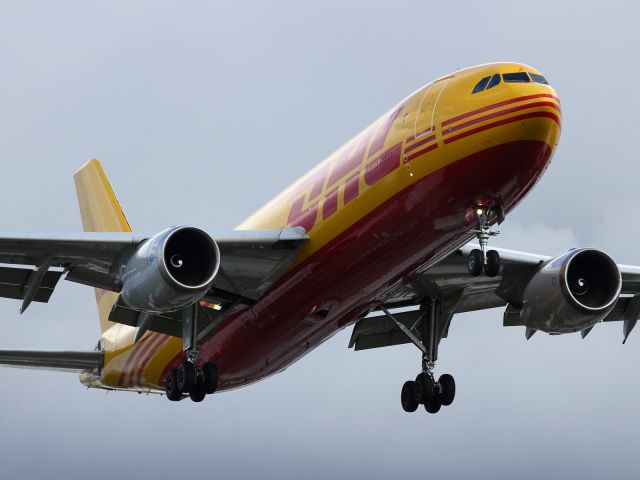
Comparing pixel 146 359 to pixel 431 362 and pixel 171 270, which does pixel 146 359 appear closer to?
pixel 171 270

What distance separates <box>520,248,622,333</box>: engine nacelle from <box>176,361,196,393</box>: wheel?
28.6ft

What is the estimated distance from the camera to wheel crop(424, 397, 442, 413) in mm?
37156

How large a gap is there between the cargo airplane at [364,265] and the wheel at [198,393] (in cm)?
5

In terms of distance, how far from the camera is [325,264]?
31.5 metres

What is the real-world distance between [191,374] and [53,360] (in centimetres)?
682

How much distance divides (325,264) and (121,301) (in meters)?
6.02

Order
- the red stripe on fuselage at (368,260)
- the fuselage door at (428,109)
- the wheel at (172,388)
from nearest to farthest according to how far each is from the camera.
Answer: the red stripe on fuselage at (368,260) → the fuselage door at (428,109) → the wheel at (172,388)

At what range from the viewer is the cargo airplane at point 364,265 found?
29094mm

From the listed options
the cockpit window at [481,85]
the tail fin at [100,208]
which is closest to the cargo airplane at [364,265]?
the cockpit window at [481,85]

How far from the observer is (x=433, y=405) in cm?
3725

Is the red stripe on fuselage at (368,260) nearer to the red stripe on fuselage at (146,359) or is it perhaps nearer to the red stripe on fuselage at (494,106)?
the red stripe on fuselage at (494,106)

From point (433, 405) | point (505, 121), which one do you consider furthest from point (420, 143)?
point (433, 405)

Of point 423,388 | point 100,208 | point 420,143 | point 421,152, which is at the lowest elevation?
point 423,388

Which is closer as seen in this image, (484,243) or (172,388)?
(484,243)
